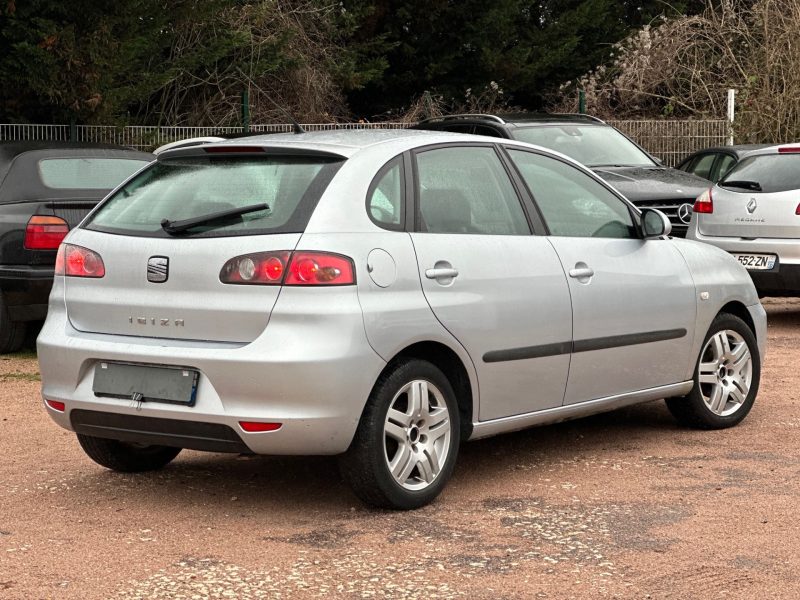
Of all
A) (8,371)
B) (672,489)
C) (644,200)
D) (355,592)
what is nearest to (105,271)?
(355,592)

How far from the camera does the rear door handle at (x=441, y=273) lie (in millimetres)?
5801

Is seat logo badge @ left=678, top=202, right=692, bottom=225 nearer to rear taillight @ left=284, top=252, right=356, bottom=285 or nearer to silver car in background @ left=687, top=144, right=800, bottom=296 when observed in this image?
silver car in background @ left=687, top=144, right=800, bottom=296

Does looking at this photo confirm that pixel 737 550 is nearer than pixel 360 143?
Yes

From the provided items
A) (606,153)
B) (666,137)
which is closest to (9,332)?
(606,153)

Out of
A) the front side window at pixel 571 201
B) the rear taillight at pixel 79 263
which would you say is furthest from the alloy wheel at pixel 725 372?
the rear taillight at pixel 79 263

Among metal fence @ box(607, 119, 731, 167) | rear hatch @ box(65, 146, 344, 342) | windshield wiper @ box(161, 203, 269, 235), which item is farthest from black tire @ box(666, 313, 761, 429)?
metal fence @ box(607, 119, 731, 167)

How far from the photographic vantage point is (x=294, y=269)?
213 inches

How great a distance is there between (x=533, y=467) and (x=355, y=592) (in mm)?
2170

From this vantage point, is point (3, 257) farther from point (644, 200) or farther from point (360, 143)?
point (644, 200)

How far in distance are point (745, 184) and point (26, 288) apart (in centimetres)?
623

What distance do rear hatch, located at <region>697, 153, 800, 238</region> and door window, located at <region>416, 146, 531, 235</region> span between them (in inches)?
238

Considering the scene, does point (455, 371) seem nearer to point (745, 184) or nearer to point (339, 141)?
point (339, 141)

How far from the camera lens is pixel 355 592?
4.67 metres

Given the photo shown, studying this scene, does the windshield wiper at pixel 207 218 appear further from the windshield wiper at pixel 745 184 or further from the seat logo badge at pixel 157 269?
the windshield wiper at pixel 745 184
